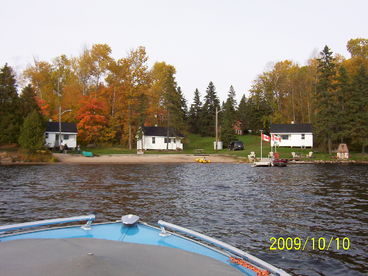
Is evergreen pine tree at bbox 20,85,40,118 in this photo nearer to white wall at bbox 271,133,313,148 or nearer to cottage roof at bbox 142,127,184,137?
cottage roof at bbox 142,127,184,137

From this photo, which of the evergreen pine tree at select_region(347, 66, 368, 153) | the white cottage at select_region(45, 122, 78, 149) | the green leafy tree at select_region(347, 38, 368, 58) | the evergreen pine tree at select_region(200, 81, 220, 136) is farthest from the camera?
the evergreen pine tree at select_region(200, 81, 220, 136)

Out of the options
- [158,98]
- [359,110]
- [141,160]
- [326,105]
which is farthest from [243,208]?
[158,98]

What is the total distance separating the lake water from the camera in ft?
28.9

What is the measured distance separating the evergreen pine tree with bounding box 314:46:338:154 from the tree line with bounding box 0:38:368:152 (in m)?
0.03

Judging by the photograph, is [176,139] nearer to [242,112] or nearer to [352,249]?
[242,112]

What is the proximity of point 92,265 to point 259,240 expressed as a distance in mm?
7144

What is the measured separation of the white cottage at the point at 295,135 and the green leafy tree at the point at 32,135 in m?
37.8

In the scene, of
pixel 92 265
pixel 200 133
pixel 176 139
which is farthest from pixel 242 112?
pixel 92 265

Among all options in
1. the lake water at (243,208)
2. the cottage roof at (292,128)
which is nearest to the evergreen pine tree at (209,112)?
the cottage roof at (292,128)

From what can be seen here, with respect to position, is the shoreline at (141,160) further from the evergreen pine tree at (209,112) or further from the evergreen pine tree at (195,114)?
the evergreen pine tree at (195,114)

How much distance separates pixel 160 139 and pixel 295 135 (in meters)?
24.6

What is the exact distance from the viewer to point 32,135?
43.9 metres

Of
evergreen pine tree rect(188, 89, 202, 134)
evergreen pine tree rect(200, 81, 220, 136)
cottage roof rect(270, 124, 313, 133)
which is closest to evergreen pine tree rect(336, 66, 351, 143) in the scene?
cottage roof rect(270, 124, 313, 133)

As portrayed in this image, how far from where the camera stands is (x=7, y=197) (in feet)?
55.1
